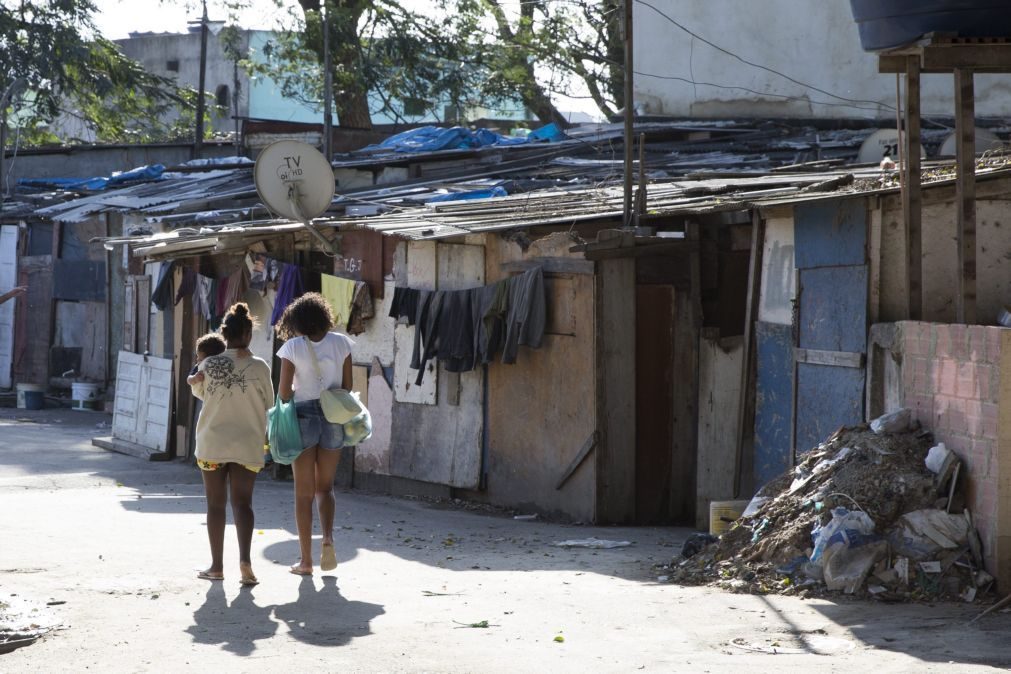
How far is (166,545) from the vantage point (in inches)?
348

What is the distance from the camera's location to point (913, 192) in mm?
7832

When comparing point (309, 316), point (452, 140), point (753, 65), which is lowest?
point (309, 316)

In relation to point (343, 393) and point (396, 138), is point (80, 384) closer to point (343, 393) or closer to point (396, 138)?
point (396, 138)

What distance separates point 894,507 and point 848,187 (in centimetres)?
305

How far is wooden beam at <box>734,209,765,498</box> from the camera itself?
1016 cm

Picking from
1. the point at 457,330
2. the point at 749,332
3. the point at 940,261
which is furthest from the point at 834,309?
the point at 457,330

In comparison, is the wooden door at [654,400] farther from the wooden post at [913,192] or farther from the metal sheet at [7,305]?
the metal sheet at [7,305]

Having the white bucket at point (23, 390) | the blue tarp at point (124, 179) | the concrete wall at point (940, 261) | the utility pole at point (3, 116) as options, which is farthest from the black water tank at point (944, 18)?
the utility pole at point (3, 116)

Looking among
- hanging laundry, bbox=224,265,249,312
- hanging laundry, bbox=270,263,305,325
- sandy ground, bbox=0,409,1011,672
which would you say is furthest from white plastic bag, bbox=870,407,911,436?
hanging laundry, bbox=224,265,249,312

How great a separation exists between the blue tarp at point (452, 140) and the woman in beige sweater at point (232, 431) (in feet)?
40.2

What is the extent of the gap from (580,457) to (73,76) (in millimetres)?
23866

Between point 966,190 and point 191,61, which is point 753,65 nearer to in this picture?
point 966,190

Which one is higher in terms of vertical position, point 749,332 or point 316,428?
point 749,332

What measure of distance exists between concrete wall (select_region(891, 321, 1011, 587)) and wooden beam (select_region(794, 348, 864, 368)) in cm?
117
